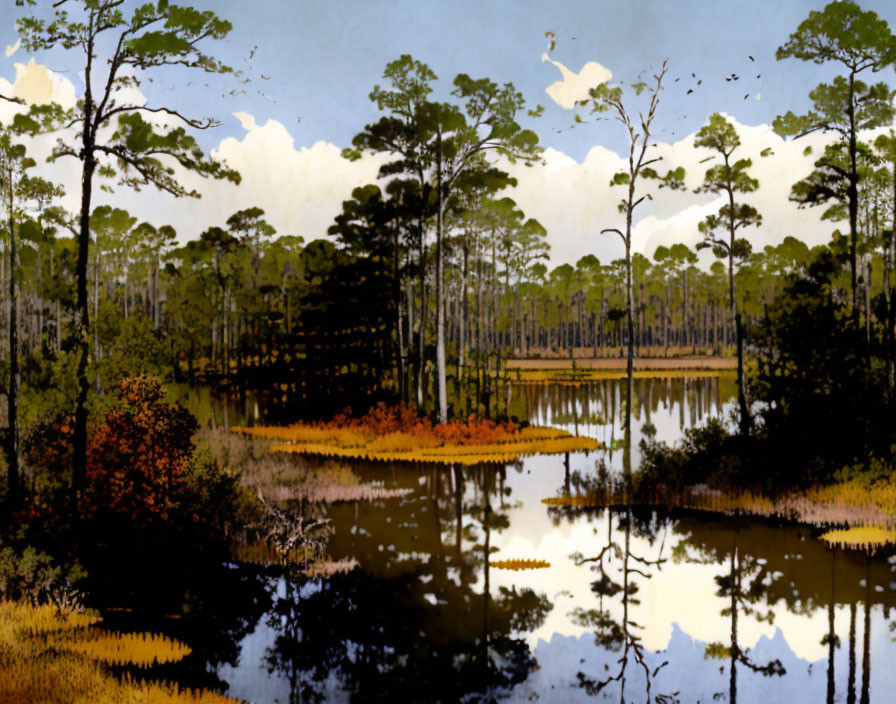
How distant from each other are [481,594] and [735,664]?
3837mm

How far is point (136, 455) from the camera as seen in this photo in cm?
1346

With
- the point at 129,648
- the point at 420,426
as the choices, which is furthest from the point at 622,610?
the point at 420,426

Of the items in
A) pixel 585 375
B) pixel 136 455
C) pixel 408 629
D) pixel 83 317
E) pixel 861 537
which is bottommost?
pixel 861 537

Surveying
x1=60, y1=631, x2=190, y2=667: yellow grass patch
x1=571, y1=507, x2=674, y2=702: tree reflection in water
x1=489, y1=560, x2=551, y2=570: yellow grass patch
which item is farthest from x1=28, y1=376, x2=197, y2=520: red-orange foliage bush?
x1=571, y1=507, x2=674, y2=702: tree reflection in water

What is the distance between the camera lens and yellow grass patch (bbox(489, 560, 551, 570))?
13.6 metres

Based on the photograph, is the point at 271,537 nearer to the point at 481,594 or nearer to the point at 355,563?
the point at 355,563

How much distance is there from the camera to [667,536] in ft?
52.7

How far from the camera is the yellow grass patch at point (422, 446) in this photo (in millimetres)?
27047

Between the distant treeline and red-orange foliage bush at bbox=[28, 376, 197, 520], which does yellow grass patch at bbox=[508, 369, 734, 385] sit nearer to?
the distant treeline

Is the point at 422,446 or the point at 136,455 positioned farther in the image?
the point at 422,446

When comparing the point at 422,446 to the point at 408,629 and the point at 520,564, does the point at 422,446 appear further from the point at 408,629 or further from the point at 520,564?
the point at 408,629

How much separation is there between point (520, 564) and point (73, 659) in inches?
286

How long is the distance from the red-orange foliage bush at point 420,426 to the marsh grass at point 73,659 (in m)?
19.2

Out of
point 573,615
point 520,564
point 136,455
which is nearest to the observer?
point 573,615
